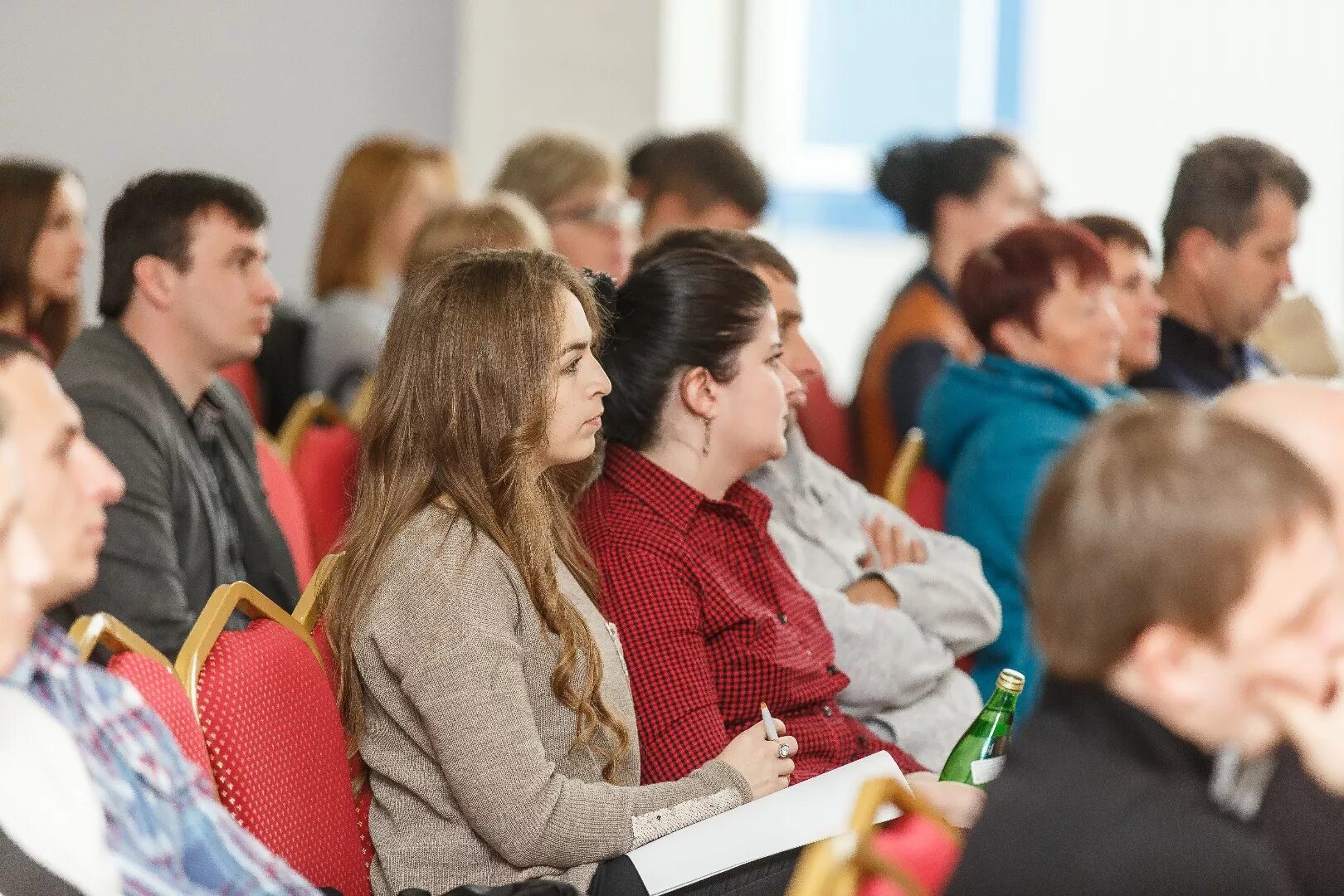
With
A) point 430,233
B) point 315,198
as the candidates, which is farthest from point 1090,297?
point 315,198

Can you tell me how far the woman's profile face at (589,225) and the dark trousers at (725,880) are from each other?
2590 millimetres

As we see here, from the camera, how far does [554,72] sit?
18.0 feet

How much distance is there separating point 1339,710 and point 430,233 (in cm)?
272

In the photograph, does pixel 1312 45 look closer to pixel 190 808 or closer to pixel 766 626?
pixel 766 626

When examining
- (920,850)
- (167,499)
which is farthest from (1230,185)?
(920,850)

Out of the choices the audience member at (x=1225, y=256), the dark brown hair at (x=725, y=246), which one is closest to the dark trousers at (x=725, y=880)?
the dark brown hair at (x=725, y=246)

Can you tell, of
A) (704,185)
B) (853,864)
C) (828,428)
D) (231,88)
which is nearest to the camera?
(853,864)

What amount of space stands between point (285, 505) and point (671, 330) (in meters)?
0.96

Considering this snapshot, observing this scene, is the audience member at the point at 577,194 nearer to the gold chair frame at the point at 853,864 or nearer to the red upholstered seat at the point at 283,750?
the red upholstered seat at the point at 283,750

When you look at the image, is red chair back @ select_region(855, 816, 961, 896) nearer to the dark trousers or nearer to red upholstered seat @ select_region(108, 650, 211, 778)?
the dark trousers

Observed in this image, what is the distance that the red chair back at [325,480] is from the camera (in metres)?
3.08

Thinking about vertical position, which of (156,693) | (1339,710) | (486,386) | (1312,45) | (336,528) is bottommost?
(336,528)

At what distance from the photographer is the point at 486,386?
1.98 meters

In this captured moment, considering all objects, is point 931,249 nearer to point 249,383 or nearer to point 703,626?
point 249,383
